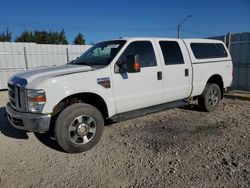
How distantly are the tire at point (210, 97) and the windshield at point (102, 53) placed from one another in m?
2.89

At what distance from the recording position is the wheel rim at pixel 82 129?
4.27 meters

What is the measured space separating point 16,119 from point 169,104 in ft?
10.7

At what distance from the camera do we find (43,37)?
4716 cm

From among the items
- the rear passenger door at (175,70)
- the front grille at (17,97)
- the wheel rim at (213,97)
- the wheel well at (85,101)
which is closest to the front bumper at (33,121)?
the front grille at (17,97)

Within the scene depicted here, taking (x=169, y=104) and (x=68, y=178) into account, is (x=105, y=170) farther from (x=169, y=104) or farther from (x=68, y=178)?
(x=169, y=104)

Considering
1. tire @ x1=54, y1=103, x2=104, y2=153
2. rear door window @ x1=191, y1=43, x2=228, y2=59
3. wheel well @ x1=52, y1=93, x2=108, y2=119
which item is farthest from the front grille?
rear door window @ x1=191, y1=43, x2=228, y2=59

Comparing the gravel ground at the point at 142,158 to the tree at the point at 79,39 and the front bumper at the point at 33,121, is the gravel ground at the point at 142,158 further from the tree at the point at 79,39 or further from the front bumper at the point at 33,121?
the tree at the point at 79,39

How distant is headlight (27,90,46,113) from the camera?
386 cm

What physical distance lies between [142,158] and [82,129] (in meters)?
1.16

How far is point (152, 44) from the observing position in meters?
5.32

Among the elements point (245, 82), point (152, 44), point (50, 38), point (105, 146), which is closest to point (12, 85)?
point (105, 146)

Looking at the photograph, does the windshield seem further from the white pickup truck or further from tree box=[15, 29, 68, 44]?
tree box=[15, 29, 68, 44]

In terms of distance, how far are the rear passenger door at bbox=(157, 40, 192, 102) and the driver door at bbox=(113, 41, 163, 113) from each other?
0.22 m

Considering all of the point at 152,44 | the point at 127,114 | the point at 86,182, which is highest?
the point at 152,44
